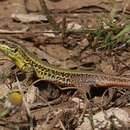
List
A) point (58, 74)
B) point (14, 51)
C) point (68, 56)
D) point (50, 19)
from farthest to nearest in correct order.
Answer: point (50, 19) → point (68, 56) → point (14, 51) → point (58, 74)

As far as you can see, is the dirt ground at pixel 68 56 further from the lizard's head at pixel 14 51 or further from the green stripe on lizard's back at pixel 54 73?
the lizard's head at pixel 14 51

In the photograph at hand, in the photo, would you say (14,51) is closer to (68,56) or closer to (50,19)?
(68,56)

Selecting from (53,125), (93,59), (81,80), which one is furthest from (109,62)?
(53,125)

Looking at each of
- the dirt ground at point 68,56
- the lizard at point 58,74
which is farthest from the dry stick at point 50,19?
the lizard at point 58,74

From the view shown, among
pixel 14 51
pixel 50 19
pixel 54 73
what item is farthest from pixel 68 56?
pixel 14 51

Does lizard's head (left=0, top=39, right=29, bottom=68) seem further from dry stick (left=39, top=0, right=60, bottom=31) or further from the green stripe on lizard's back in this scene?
dry stick (left=39, top=0, right=60, bottom=31)

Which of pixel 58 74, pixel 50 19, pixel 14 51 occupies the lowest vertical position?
pixel 58 74

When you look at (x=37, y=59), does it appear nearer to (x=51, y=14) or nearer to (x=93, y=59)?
(x=93, y=59)
